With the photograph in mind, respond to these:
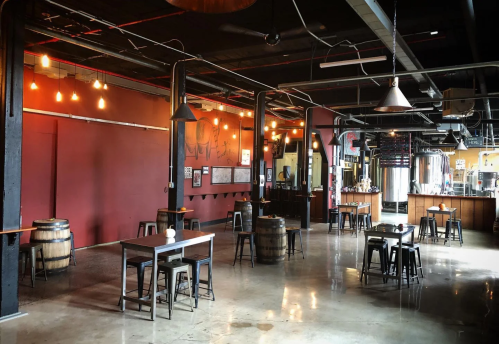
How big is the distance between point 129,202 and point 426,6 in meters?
7.30

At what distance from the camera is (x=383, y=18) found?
4.82 m

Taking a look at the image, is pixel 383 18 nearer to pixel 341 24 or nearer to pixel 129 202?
pixel 341 24

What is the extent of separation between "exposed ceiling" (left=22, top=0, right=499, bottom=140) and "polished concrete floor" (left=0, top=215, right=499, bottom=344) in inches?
149

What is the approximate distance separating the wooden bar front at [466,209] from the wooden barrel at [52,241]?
1108cm

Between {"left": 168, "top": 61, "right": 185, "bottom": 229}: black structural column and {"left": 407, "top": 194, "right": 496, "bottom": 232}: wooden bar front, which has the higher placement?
{"left": 168, "top": 61, "right": 185, "bottom": 229}: black structural column

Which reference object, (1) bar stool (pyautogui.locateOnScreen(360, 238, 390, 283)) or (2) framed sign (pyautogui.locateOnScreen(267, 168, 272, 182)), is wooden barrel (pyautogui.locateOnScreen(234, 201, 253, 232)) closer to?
(2) framed sign (pyautogui.locateOnScreen(267, 168, 272, 182))

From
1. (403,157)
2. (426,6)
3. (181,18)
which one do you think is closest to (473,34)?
(426,6)

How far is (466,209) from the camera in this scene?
1245cm

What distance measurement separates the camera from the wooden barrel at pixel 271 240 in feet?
23.5

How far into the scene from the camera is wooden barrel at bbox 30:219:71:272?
6.07 meters

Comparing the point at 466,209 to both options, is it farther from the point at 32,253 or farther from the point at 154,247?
the point at 32,253

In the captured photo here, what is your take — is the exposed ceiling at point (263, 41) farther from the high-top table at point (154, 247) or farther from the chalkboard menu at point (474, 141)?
the chalkboard menu at point (474, 141)

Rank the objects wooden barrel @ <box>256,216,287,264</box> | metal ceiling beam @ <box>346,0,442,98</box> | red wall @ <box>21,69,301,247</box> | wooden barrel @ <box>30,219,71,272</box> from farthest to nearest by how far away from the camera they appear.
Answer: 1. red wall @ <box>21,69,301,247</box>
2. wooden barrel @ <box>256,216,287,264</box>
3. wooden barrel @ <box>30,219,71,272</box>
4. metal ceiling beam @ <box>346,0,442,98</box>

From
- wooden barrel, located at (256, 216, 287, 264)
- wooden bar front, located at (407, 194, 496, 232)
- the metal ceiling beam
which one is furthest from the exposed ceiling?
wooden bar front, located at (407, 194, 496, 232)
